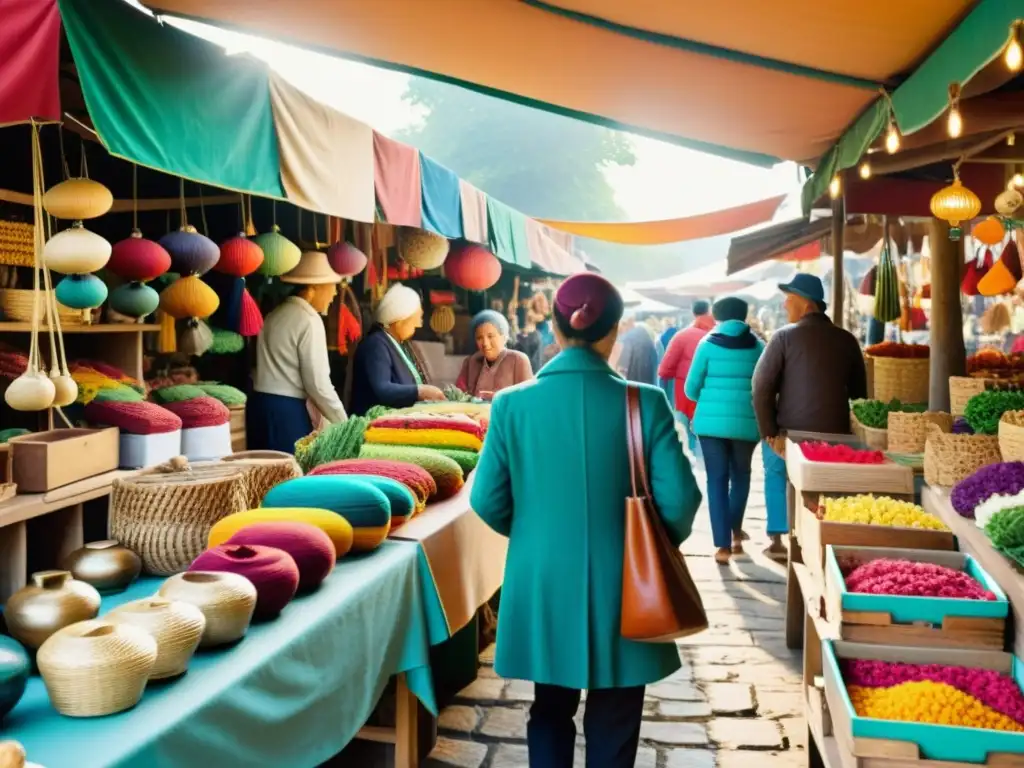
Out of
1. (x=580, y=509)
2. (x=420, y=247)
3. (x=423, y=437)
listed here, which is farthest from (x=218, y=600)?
(x=420, y=247)

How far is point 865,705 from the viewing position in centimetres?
266

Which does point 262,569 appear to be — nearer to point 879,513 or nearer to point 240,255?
point 879,513

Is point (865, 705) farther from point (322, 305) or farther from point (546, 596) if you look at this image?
point (322, 305)

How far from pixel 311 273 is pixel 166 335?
0.90m

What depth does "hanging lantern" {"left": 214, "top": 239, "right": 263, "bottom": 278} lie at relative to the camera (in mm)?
5113

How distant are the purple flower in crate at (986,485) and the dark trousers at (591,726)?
1.35m

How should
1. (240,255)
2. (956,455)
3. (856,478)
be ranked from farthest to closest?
(240,255) < (856,478) < (956,455)

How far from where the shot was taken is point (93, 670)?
172 cm

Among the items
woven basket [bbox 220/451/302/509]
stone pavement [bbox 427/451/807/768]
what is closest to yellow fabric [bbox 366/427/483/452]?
woven basket [bbox 220/451/302/509]

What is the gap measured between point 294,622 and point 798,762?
2.22m

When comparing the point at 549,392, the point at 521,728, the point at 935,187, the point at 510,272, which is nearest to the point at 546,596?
the point at 549,392

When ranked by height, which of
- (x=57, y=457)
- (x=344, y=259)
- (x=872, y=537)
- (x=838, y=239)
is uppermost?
(x=838, y=239)

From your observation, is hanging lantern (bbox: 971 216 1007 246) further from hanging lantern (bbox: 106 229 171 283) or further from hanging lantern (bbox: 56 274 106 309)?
hanging lantern (bbox: 56 274 106 309)

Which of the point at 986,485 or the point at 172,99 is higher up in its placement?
the point at 172,99
